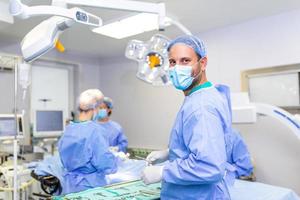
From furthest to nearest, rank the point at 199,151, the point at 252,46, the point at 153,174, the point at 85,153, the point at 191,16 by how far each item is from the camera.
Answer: the point at 252,46 < the point at 191,16 < the point at 85,153 < the point at 153,174 < the point at 199,151

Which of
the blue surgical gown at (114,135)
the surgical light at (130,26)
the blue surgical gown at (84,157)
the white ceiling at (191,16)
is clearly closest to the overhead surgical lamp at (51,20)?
the blue surgical gown at (84,157)

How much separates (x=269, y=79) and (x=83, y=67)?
3.38 m

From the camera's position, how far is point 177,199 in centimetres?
139

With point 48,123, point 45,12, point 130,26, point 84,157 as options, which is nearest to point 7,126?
point 48,123

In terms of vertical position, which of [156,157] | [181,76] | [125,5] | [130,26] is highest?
[130,26]

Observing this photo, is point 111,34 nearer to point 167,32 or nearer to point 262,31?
point 167,32

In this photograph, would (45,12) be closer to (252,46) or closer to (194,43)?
(194,43)

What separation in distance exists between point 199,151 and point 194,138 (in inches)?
2.6

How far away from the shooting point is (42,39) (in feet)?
4.44

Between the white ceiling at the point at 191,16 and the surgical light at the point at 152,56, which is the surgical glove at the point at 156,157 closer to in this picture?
the surgical light at the point at 152,56

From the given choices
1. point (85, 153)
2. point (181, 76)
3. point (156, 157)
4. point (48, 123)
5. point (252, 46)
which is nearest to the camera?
point (181, 76)

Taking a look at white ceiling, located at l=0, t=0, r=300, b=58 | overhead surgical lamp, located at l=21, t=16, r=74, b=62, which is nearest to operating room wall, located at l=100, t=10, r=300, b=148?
white ceiling, located at l=0, t=0, r=300, b=58

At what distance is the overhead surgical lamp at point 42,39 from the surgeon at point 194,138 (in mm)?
583

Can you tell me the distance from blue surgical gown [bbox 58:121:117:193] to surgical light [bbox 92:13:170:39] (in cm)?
138
